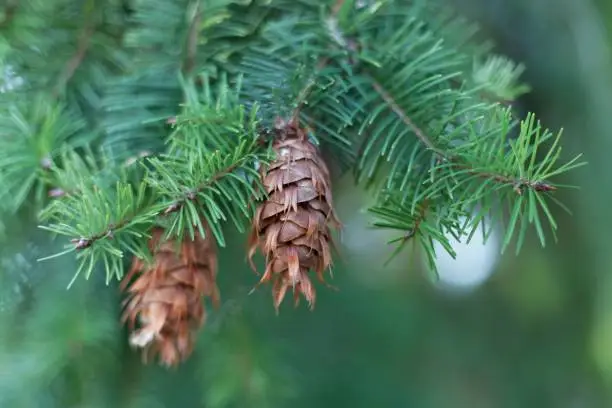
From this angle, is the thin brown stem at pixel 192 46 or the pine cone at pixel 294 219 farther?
the thin brown stem at pixel 192 46

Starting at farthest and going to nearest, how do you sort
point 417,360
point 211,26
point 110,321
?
point 417,360 < point 110,321 < point 211,26

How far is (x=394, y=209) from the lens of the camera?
1.32ft

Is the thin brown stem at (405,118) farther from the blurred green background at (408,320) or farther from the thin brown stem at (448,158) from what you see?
the blurred green background at (408,320)

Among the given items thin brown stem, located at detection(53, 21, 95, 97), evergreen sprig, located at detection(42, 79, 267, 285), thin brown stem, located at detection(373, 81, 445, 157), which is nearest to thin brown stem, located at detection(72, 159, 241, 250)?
evergreen sprig, located at detection(42, 79, 267, 285)

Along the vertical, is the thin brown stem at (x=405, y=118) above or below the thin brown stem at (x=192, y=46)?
below

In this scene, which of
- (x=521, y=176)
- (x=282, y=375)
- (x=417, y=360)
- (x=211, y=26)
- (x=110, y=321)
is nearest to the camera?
(x=521, y=176)

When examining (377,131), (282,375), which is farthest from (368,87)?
(282,375)

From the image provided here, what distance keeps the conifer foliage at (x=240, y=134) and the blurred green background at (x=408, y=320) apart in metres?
0.11

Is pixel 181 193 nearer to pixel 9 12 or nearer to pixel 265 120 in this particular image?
pixel 265 120

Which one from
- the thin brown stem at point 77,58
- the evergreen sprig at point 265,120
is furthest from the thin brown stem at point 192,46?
the thin brown stem at point 77,58

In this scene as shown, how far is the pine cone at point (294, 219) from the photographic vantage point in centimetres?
37

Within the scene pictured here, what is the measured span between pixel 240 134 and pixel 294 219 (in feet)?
A: 0.22

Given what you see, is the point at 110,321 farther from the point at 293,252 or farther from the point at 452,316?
the point at 452,316

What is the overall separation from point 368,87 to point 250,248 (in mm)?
150
